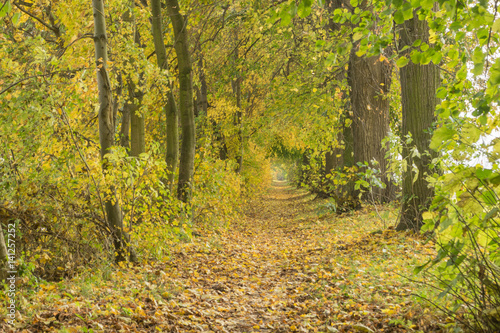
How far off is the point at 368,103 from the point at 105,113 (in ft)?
28.3

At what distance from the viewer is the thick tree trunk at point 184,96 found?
32.4ft

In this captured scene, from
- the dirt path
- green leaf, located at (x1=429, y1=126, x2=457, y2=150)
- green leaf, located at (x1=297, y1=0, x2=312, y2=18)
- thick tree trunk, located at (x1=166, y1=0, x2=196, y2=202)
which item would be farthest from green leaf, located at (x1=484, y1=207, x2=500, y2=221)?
thick tree trunk, located at (x1=166, y1=0, x2=196, y2=202)

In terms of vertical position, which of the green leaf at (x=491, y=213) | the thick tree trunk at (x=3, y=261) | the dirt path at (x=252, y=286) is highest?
the green leaf at (x=491, y=213)

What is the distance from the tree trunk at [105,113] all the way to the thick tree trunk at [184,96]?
→ 12.1 ft

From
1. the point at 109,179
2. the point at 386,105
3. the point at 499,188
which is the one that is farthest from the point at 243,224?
the point at 499,188

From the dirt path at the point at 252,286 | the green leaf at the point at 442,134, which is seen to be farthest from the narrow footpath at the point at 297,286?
the green leaf at the point at 442,134

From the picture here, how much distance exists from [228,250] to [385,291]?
482cm

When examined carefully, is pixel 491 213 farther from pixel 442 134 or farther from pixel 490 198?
pixel 442 134

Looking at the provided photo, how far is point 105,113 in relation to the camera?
6.25 m

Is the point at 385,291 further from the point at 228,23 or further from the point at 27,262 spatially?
the point at 228,23

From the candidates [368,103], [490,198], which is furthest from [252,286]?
[368,103]

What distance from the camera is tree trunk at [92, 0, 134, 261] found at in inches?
239

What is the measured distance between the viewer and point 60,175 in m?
5.62

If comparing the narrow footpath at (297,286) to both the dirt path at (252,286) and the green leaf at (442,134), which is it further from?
the green leaf at (442,134)
